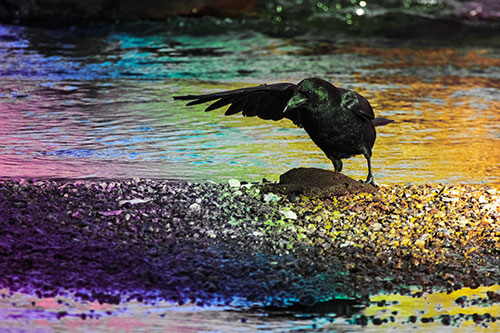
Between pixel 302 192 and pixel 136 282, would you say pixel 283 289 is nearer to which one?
pixel 136 282

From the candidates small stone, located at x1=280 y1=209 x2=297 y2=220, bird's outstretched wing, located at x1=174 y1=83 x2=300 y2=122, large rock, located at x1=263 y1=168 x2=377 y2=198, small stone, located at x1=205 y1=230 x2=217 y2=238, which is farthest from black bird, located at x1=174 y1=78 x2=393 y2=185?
small stone, located at x1=205 y1=230 x2=217 y2=238

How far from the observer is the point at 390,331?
4488mm

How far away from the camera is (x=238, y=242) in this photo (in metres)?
5.75

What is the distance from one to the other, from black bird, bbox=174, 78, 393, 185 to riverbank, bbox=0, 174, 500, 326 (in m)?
0.47

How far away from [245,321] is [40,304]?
1.14m

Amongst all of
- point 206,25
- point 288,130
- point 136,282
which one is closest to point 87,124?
point 288,130

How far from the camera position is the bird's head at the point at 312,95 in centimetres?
671

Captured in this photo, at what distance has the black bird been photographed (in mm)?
6766

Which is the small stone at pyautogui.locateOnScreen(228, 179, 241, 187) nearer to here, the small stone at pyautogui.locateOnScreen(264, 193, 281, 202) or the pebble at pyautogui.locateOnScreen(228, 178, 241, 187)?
the pebble at pyautogui.locateOnScreen(228, 178, 241, 187)

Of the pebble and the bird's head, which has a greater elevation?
the bird's head

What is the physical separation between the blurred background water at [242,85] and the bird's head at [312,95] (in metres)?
1.10

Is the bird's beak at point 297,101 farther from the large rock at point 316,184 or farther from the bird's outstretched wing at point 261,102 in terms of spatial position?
the large rock at point 316,184

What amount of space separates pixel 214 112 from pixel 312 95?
173 inches

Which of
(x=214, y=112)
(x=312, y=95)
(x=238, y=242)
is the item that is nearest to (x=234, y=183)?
(x=312, y=95)
